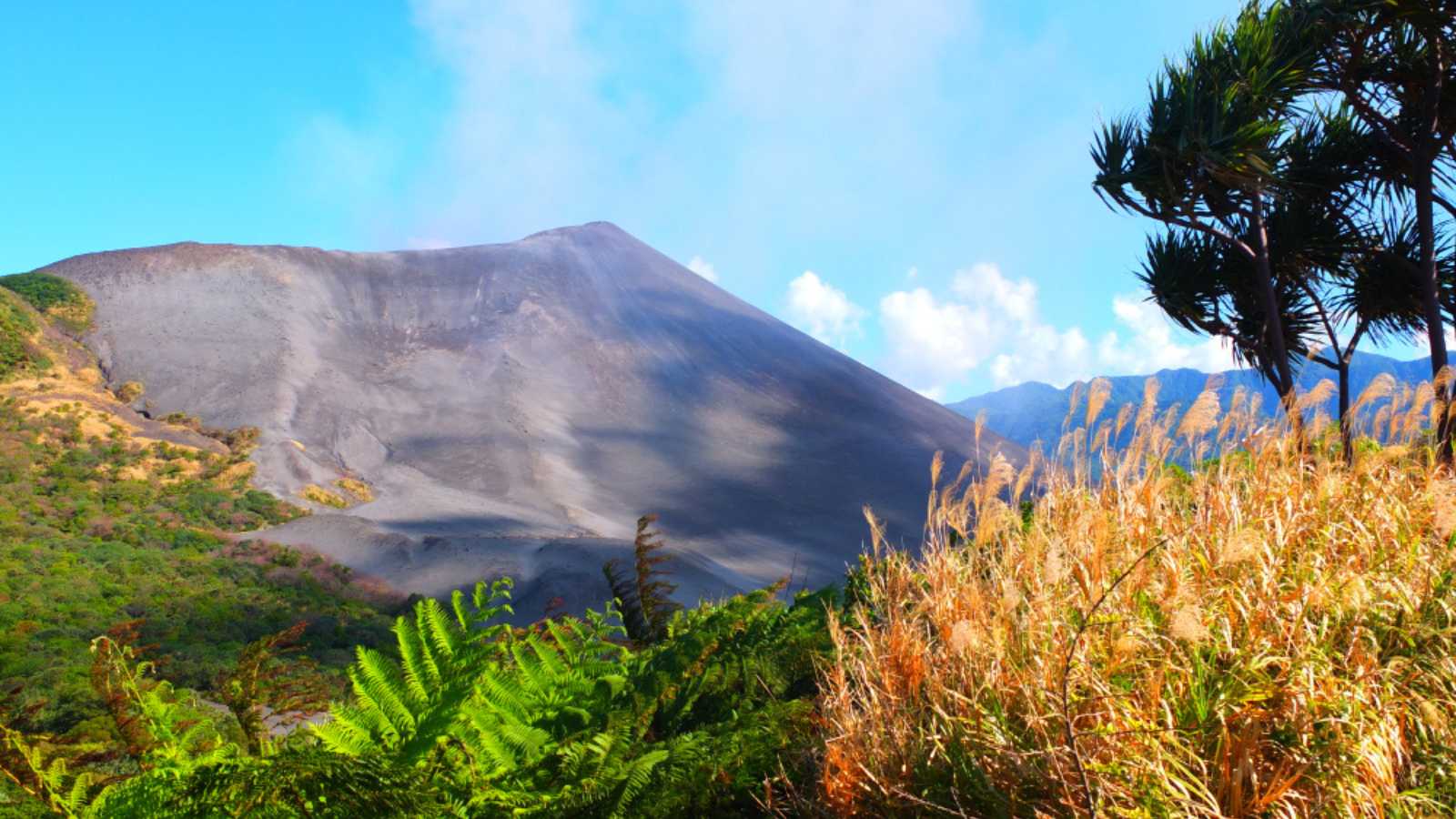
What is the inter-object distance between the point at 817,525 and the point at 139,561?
2019 centimetres

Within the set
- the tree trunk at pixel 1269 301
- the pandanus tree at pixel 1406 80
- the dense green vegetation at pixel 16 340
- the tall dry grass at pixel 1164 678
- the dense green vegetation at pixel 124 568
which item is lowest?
the dense green vegetation at pixel 124 568

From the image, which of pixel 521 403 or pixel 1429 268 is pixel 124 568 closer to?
pixel 1429 268

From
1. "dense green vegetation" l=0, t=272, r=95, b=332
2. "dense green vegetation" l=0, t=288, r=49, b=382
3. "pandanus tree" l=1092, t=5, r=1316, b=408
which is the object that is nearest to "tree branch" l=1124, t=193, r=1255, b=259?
"pandanus tree" l=1092, t=5, r=1316, b=408

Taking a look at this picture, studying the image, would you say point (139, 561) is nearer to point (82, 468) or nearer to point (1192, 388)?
point (82, 468)

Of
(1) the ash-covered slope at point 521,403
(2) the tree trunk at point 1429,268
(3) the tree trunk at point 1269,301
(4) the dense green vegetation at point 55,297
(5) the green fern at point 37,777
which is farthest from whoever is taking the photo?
(4) the dense green vegetation at point 55,297

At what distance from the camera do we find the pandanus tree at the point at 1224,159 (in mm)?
8570

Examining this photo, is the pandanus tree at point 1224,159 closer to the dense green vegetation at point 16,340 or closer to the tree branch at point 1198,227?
the tree branch at point 1198,227

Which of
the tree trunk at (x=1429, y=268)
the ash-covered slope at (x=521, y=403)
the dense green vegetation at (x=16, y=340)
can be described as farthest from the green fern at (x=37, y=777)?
the dense green vegetation at (x=16, y=340)

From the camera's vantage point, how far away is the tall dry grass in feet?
5.04

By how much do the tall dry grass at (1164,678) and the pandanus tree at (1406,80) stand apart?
690cm

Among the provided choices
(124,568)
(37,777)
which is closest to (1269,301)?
(37,777)

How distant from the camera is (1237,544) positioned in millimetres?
1819

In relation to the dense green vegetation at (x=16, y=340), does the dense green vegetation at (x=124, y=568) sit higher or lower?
lower

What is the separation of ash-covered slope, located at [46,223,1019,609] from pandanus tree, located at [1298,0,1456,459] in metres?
11.2
